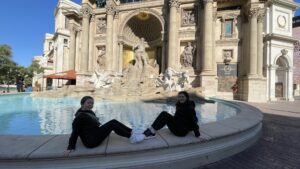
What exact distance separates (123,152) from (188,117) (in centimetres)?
149

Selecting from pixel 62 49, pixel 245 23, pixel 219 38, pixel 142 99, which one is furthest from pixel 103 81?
pixel 62 49

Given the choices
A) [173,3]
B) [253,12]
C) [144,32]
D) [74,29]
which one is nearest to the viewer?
[253,12]

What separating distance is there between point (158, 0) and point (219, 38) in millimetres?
8477

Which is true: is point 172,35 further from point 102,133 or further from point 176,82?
point 102,133

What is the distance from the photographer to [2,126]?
233 inches

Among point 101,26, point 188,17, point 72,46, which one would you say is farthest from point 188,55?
point 72,46

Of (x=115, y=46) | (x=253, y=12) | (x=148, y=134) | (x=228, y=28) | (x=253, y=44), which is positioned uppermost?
(x=253, y=12)

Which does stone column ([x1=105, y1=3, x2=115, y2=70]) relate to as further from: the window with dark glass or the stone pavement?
the stone pavement

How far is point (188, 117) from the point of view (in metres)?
4.00

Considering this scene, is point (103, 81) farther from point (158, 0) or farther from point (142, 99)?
point (158, 0)

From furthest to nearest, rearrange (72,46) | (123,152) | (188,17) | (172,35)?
1. (72,46)
2. (188,17)
3. (172,35)
4. (123,152)

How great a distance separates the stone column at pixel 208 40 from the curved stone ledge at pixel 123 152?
16.9 m

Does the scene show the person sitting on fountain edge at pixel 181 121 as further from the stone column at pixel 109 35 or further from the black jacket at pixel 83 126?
the stone column at pixel 109 35

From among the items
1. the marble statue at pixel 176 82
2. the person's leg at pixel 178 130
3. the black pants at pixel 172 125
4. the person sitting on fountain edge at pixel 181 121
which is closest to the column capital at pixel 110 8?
the marble statue at pixel 176 82
